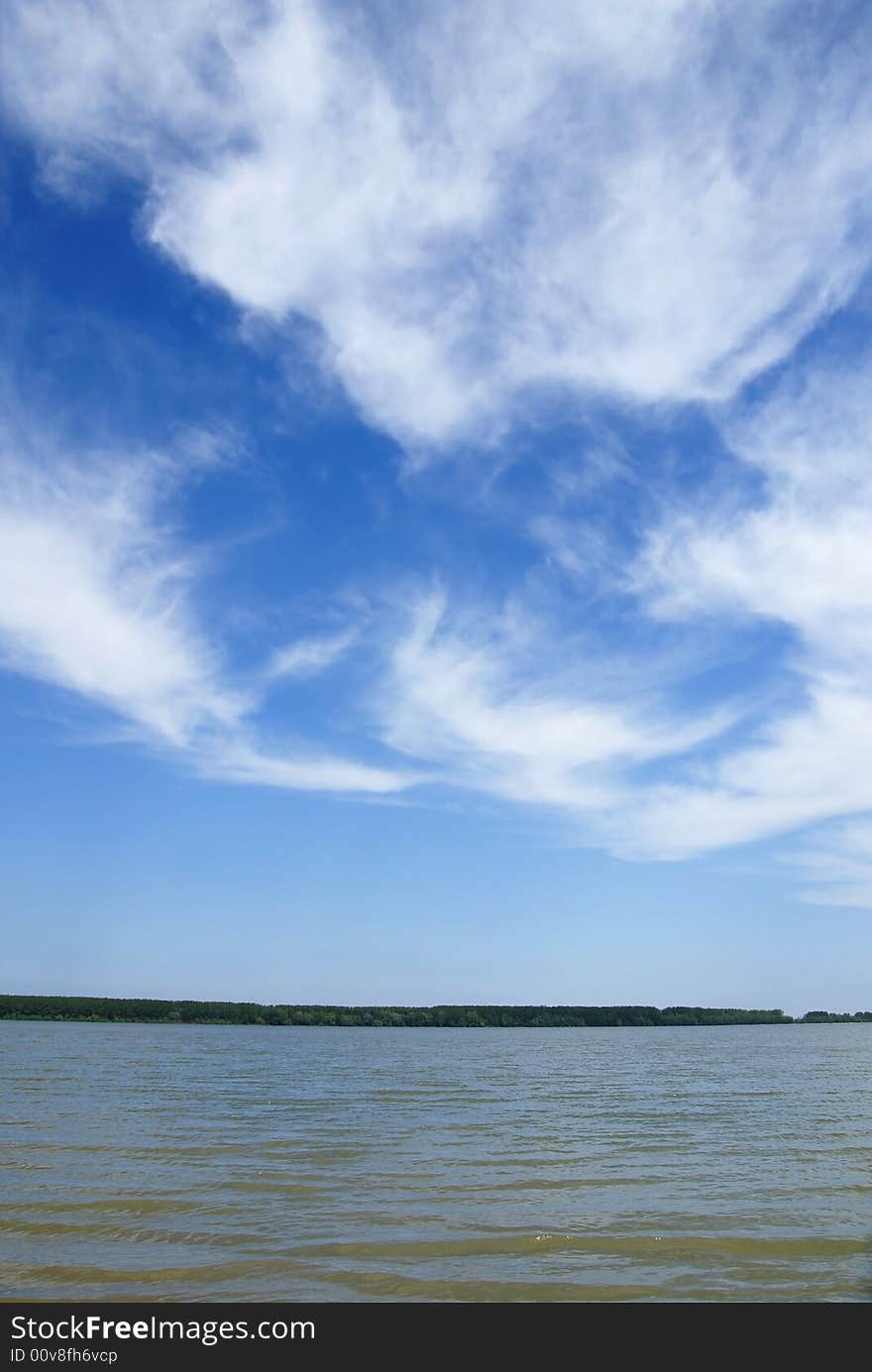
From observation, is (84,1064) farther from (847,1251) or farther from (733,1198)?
(847,1251)

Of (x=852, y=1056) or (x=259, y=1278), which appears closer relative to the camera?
(x=259, y=1278)

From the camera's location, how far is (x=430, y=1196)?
1511 cm

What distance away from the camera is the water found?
34.2ft

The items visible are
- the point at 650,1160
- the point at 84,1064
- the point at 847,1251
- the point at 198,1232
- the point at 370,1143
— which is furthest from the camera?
the point at 84,1064

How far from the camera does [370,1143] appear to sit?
842 inches

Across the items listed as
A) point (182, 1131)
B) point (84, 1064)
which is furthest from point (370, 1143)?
point (84, 1064)

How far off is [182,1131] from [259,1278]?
47.3 feet

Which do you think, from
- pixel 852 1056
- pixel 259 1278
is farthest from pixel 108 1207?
pixel 852 1056

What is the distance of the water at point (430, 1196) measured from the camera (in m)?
10.4

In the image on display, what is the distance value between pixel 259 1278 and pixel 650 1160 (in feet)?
37.3
